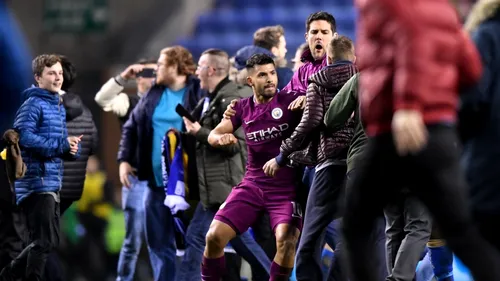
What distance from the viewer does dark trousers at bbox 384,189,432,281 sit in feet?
23.3

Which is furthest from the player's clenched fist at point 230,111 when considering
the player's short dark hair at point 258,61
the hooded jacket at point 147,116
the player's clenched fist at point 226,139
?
the hooded jacket at point 147,116

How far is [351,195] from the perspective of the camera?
17.7 feet

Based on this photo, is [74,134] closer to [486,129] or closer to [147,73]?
[147,73]

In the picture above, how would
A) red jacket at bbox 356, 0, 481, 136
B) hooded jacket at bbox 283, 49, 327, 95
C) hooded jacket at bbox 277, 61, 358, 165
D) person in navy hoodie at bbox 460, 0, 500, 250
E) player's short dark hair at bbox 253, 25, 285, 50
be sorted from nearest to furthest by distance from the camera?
red jacket at bbox 356, 0, 481, 136 → person in navy hoodie at bbox 460, 0, 500, 250 → hooded jacket at bbox 277, 61, 358, 165 → hooded jacket at bbox 283, 49, 327, 95 → player's short dark hair at bbox 253, 25, 285, 50

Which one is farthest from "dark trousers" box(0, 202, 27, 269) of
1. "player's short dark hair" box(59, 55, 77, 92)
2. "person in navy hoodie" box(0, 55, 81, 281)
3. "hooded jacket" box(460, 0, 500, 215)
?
"hooded jacket" box(460, 0, 500, 215)

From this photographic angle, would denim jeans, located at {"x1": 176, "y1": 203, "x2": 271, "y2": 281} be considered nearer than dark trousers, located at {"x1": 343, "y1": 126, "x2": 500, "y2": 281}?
No

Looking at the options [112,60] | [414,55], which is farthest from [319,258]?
[112,60]

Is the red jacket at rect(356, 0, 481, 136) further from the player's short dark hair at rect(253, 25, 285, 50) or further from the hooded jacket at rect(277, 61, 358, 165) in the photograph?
the player's short dark hair at rect(253, 25, 285, 50)

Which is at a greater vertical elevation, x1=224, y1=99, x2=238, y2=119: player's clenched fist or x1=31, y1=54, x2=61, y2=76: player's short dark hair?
x1=31, y1=54, x2=61, y2=76: player's short dark hair

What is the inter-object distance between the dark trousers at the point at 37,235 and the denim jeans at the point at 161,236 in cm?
92

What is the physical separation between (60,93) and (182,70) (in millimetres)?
1006

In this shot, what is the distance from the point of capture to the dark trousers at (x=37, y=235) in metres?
8.57

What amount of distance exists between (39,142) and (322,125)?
92.2 inches

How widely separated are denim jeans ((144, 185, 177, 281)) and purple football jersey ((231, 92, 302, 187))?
187 cm
